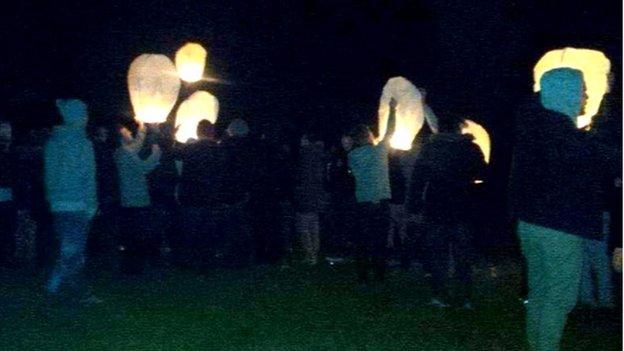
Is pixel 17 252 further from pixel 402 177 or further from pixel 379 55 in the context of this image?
pixel 379 55

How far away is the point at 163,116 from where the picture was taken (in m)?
13.6

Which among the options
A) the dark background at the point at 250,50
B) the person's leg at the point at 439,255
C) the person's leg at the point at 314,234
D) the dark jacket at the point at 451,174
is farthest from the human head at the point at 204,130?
the dark background at the point at 250,50

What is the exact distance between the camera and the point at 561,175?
6.37m

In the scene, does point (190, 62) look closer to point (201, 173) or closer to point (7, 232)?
point (201, 173)

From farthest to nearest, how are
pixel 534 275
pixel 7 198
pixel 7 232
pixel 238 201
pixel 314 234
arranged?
1. pixel 314 234
2. pixel 7 232
3. pixel 238 201
4. pixel 7 198
5. pixel 534 275

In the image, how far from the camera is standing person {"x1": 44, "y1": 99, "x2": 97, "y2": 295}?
32.9ft

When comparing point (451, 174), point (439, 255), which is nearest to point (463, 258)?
point (439, 255)

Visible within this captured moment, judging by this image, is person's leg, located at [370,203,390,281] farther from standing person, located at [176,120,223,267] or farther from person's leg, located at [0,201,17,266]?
person's leg, located at [0,201,17,266]

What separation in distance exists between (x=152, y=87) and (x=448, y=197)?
4.53 m

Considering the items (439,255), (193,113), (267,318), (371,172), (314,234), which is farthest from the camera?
(193,113)

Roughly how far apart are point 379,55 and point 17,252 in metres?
11.7

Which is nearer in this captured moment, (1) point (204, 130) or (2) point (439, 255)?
(2) point (439, 255)

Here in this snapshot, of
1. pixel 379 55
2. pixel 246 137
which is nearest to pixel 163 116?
pixel 246 137

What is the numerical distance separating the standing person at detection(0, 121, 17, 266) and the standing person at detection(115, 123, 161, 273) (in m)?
1.39
